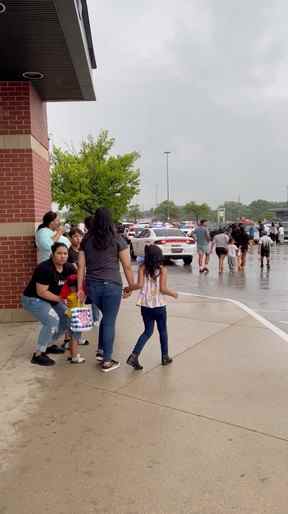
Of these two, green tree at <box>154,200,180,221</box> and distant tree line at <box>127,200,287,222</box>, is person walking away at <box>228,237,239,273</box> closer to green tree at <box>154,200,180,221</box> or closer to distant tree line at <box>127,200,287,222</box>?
distant tree line at <box>127,200,287,222</box>

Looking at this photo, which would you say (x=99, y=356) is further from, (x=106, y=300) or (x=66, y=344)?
(x=106, y=300)

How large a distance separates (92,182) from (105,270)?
24045 mm

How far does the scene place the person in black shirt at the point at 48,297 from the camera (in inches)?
187

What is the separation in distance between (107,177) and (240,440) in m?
25.4

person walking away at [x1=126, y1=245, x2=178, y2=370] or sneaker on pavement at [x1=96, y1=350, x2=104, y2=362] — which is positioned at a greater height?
person walking away at [x1=126, y1=245, x2=178, y2=370]

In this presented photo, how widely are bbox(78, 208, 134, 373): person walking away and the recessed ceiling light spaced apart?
3.21 m

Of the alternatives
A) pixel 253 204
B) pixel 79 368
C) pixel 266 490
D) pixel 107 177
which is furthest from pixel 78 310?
pixel 253 204

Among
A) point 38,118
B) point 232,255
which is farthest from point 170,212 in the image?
point 38,118

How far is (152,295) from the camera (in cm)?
468

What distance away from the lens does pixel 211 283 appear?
11820 mm

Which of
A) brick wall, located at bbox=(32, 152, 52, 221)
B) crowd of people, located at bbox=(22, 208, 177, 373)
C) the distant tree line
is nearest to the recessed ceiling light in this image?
brick wall, located at bbox=(32, 152, 52, 221)

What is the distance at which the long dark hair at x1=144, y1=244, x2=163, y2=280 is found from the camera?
4.62m

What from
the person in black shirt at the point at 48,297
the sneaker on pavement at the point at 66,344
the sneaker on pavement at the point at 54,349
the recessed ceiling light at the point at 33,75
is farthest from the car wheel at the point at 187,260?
the person in black shirt at the point at 48,297

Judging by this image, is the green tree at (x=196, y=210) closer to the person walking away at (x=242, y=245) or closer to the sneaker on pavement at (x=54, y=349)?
the person walking away at (x=242, y=245)
